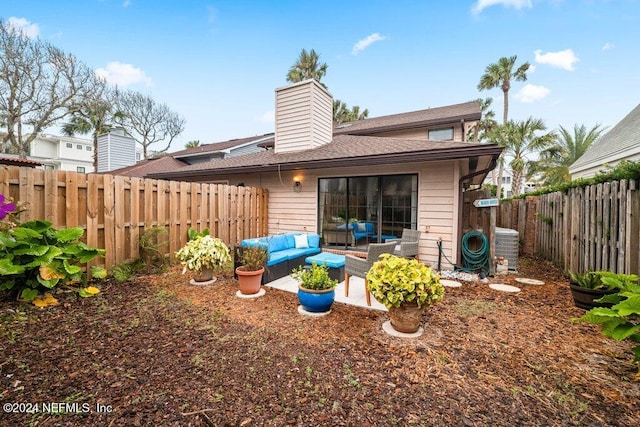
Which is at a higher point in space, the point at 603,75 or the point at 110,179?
the point at 603,75

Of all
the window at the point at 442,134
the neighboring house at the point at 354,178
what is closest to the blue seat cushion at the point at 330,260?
the neighboring house at the point at 354,178

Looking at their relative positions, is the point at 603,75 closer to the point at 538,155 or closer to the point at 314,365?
the point at 538,155

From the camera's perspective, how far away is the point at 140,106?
75.2ft

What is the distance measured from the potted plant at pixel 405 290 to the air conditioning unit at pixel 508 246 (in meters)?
3.85

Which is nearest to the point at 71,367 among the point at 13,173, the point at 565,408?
the point at 13,173

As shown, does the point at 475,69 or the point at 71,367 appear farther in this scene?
the point at 475,69

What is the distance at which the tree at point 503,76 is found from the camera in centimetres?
2053

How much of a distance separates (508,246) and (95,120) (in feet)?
90.4

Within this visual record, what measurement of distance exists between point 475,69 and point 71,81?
2799 cm

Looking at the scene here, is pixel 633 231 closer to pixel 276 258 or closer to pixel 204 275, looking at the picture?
pixel 276 258

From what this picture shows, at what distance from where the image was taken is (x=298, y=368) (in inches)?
91.8

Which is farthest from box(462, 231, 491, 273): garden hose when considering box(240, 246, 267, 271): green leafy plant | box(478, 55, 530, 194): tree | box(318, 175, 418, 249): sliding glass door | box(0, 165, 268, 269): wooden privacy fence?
box(478, 55, 530, 194): tree

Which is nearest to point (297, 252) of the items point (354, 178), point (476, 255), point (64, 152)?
point (354, 178)

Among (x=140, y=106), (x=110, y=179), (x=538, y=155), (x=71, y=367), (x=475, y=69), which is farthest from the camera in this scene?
(x=140, y=106)
